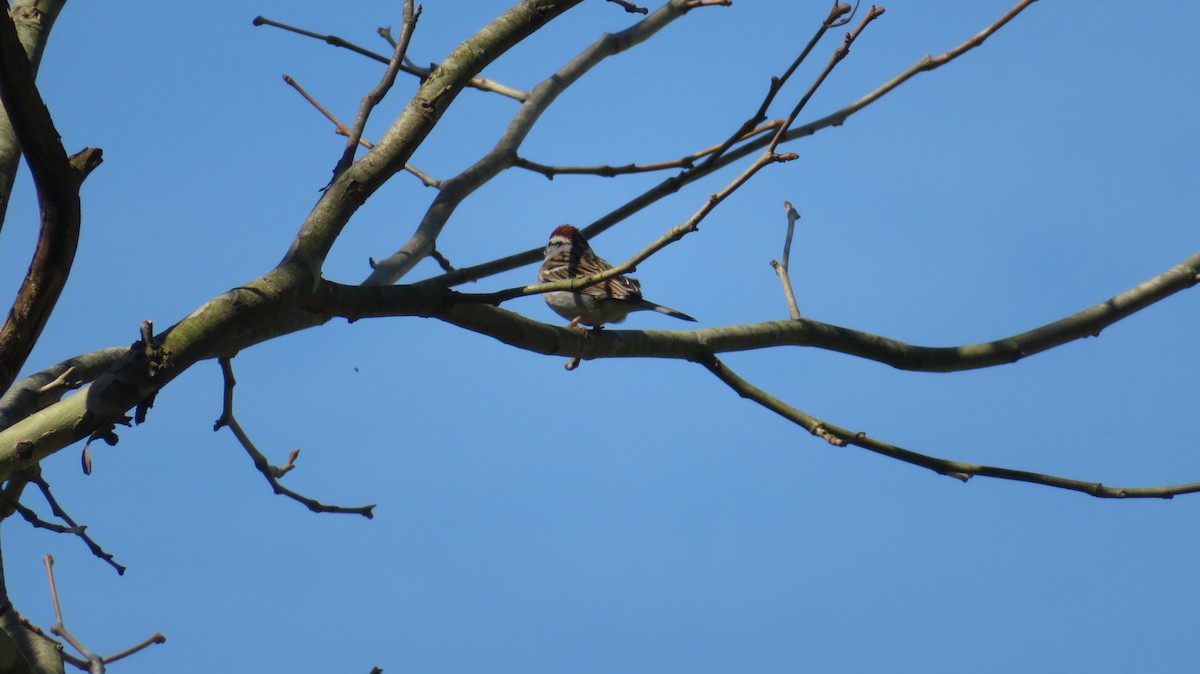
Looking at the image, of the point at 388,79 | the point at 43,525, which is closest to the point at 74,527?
the point at 43,525

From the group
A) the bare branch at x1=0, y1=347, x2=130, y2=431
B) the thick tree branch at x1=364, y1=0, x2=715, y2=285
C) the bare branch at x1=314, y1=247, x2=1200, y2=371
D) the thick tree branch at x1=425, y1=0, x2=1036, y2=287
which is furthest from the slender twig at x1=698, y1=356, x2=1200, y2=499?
the bare branch at x1=0, y1=347, x2=130, y2=431

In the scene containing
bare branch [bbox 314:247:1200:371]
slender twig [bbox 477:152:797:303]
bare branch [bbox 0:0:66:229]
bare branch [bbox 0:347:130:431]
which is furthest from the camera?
bare branch [bbox 0:0:66:229]

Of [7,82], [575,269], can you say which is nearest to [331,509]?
[7,82]

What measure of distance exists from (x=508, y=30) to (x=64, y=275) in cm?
168

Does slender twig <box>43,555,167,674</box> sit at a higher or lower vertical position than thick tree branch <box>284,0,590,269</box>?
lower

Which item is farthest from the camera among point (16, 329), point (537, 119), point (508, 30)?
point (537, 119)

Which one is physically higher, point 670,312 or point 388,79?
point 670,312

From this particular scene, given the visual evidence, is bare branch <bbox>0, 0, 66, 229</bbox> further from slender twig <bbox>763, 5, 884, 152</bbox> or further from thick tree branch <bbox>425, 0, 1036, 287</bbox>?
slender twig <bbox>763, 5, 884, 152</bbox>

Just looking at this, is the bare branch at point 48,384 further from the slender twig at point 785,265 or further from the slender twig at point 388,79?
the slender twig at point 785,265

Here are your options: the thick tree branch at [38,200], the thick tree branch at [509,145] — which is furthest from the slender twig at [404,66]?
the thick tree branch at [38,200]

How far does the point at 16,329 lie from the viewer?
112 inches

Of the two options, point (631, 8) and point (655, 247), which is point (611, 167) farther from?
point (655, 247)

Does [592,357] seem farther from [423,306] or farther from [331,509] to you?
[331,509]

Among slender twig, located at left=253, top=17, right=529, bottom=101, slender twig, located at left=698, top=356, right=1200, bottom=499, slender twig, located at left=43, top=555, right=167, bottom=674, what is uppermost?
slender twig, located at left=253, top=17, right=529, bottom=101
